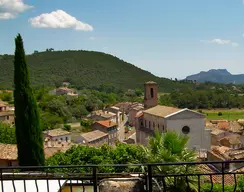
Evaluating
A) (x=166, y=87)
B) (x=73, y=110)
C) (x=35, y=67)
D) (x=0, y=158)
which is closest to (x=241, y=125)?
(x=73, y=110)

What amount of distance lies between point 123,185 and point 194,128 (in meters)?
34.9

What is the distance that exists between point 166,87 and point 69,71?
5743cm

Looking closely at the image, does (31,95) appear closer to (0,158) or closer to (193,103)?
(0,158)

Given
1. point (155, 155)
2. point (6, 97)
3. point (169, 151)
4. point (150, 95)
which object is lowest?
point (6, 97)

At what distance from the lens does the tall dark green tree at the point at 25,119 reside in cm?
1911

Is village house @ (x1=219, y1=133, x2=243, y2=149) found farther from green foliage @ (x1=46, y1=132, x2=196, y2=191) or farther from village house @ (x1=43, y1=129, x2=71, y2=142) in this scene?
green foliage @ (x1=46, y1=132, x2=196, y2=191)

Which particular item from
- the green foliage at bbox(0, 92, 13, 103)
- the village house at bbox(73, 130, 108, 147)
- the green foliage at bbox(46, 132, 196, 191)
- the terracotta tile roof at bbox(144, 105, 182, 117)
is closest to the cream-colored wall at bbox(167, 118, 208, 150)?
the terracotta tile roof at bbox(144, 105, 182, 117)

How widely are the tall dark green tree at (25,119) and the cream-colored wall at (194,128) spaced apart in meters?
21.9

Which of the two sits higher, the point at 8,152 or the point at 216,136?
the point at 8,152

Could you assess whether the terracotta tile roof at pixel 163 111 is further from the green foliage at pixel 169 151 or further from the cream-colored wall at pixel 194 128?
the green foliage at pixel 169 151

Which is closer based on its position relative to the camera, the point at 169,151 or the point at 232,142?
the point at 169,151

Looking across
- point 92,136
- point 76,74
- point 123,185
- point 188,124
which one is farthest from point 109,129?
point 76,74

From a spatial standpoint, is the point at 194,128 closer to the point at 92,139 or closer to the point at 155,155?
the point at 92,139

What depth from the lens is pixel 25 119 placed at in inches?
762
